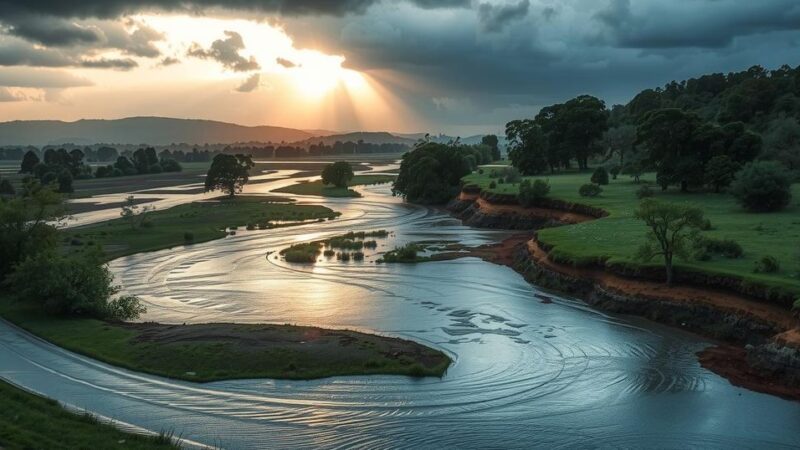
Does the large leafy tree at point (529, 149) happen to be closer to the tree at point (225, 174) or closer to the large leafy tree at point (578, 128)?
the large leafy tree at point (578, 128)

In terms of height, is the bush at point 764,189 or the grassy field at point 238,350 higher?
the bush at point 764,189

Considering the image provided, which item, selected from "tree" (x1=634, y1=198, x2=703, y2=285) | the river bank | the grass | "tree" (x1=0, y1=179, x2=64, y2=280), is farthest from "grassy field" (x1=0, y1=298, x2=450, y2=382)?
"tree" (x1=634, y1=198, x2=703, y2=285)

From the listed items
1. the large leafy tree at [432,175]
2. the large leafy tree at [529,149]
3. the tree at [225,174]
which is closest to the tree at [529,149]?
the large leafy tree at [529,149]

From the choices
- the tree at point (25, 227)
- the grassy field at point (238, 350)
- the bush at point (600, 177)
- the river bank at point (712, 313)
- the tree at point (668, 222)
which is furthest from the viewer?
the bush at point (600, 177)

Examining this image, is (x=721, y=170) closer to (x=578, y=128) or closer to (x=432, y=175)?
(x=578, y=128)

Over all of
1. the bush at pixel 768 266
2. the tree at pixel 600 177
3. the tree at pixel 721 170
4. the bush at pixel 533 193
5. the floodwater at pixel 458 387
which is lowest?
the floodwater at pixel 458 387

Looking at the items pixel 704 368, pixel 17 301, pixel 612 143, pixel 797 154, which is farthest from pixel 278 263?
pixel 612 143

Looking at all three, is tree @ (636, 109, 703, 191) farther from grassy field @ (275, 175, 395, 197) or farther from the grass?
grassy field @ (275, 175, 395, 197)
